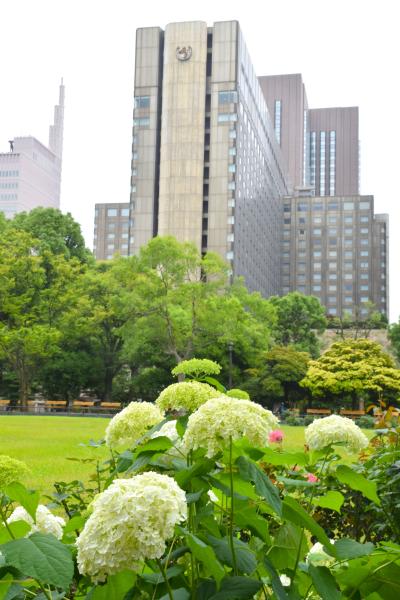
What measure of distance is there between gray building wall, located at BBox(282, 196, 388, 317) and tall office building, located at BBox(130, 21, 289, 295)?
130ft

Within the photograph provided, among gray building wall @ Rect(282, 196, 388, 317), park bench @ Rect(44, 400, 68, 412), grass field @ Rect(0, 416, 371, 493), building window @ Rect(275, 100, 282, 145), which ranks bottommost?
park bench @ Rect(44, 400, 68, 412)

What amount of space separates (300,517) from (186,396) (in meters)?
0.83

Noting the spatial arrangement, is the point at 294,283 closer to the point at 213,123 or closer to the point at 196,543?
Result: the point at 213,123

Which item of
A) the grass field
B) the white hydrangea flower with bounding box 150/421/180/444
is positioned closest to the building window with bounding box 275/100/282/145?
the grass field

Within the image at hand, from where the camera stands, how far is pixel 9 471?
2.11 meters

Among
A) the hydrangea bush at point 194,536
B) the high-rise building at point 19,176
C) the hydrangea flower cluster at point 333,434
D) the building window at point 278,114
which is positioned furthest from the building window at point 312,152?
the hydrangea bush at point 194,536

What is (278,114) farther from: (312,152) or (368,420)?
(368,420)

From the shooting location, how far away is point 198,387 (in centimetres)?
254

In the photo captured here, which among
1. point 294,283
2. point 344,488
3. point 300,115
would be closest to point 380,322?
point 294,283

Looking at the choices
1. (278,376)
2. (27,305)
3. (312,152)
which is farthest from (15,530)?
(312,152)

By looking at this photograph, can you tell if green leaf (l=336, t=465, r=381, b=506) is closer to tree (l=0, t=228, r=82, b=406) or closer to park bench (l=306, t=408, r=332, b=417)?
tree (l=0, t=228, r=82, b=406)

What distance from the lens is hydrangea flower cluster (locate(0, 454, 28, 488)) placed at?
2.07 metres

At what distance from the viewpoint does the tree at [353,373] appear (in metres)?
32.0

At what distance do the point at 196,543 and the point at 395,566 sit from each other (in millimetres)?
662
